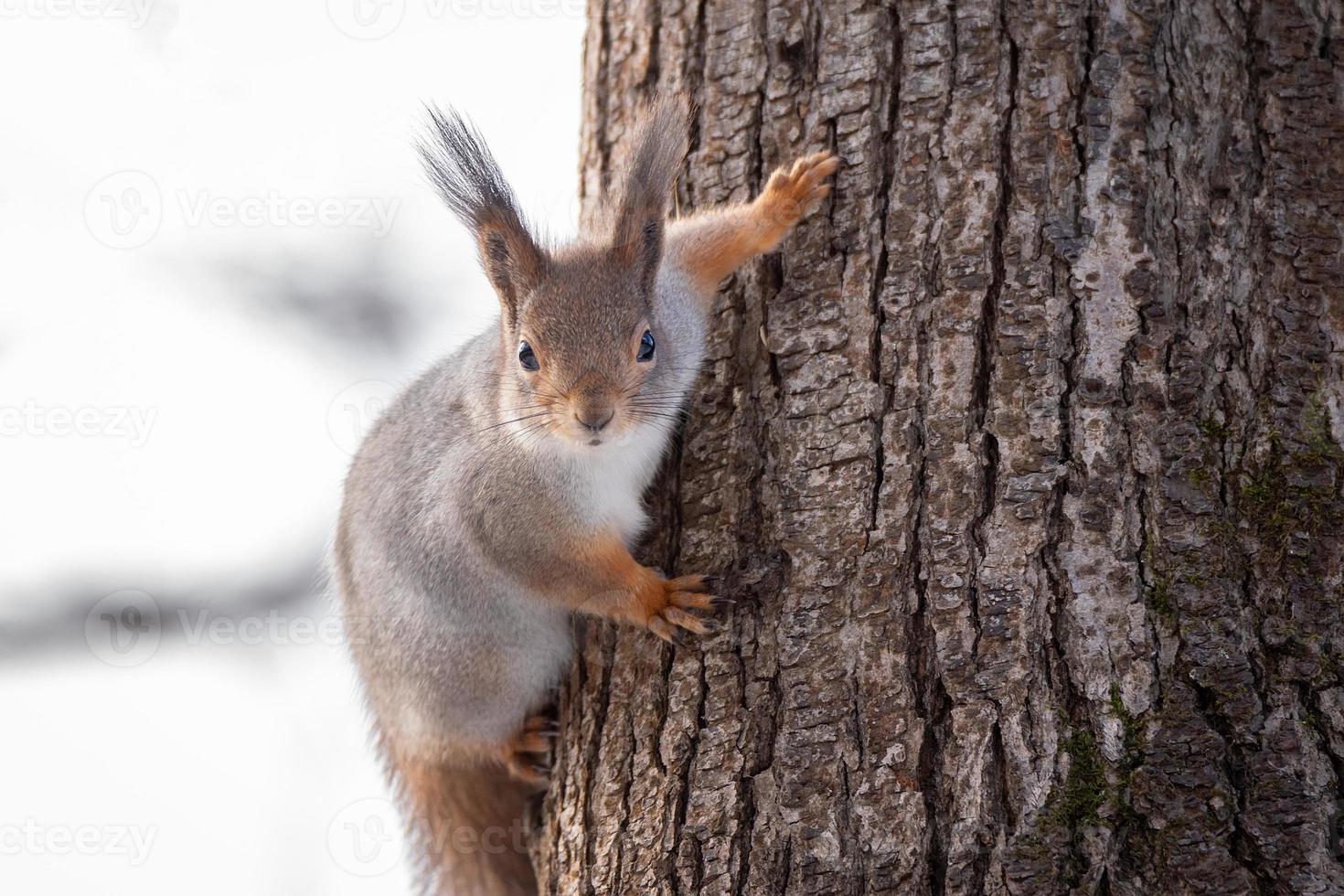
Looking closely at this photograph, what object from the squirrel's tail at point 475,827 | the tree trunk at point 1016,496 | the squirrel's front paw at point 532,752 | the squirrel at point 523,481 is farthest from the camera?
the squirrel's tail at point 475,827

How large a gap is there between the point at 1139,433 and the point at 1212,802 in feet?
2.16

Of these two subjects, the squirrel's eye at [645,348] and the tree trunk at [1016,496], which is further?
the squirrel's eye at [645,348]

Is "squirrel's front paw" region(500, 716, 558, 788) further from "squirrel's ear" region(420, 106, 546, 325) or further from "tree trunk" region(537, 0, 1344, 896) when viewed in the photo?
"squirrel's ear" region(420, 106, 546, 325)

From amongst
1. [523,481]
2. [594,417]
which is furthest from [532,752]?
[594,417]

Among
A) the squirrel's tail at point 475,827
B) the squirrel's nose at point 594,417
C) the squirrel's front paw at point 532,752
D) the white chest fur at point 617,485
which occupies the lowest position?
the squirrel's tail at point 475,827

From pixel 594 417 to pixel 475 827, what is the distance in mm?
1320

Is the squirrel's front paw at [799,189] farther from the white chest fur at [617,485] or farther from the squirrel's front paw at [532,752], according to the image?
the squirrel's front paw at [532,752]

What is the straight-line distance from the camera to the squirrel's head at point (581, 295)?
2533 mm

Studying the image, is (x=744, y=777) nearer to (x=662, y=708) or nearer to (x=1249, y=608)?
(x=662, y=708)

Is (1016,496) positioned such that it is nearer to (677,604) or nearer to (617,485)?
(677,604)

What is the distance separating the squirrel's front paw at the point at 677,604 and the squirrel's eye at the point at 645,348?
1.69ft

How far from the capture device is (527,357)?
265 cm

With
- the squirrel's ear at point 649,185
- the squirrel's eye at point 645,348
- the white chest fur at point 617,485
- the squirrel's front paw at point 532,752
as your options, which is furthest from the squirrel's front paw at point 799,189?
the squirrel's front paw at point 532,752

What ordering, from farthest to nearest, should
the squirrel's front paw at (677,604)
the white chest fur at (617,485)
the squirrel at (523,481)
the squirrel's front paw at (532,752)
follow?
1. the squirrel's front paw at (532,752)
2. the white chest fur at (617,485)
3. the squirrel at (523,481)
4. the squirrel's front paw at (677,604)
